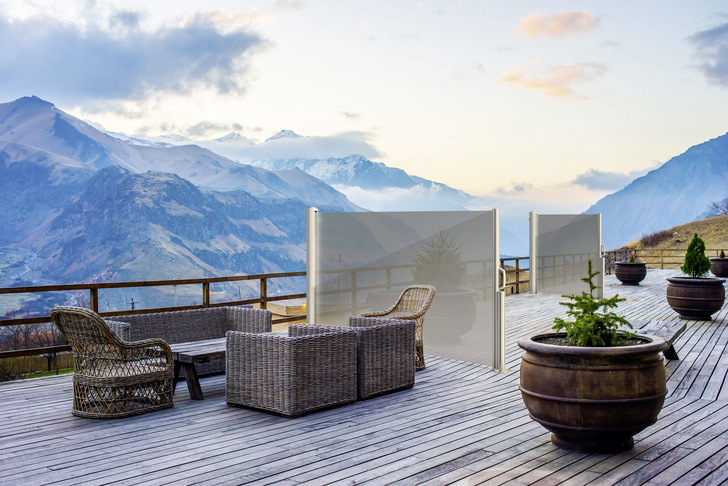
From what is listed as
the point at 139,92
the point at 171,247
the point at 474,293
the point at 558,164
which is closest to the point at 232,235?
the point at 171,247

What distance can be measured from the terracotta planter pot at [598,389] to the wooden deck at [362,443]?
0.59 ft

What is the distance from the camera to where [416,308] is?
20.1ft

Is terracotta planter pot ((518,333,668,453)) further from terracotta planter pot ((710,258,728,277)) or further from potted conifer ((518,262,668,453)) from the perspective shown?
terracotta planter pot ((710,258,728,277))

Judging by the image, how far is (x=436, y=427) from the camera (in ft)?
12.6

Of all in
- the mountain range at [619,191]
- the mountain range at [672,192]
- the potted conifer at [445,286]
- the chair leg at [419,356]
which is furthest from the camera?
the mountain range at [672,192]

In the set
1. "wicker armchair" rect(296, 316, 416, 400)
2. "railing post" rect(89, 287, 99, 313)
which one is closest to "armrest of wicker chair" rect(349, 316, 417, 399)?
"wicker armchair" rect(296, 316, 416, 400)

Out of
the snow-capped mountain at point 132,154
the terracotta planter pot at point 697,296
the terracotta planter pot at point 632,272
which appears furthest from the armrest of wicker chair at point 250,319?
the snow-capped mountain at point 132,154

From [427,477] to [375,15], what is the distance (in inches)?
500

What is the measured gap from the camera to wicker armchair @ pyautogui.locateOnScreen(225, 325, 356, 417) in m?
4.14

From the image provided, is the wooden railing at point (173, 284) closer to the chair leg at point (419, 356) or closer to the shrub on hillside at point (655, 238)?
the chair leg at point (419, 356)

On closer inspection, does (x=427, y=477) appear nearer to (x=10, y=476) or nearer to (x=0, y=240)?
(x=10, y=476)

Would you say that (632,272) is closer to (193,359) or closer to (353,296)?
(353,296)

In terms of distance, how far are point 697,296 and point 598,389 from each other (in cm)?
645

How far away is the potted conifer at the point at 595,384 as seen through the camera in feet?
9.95
